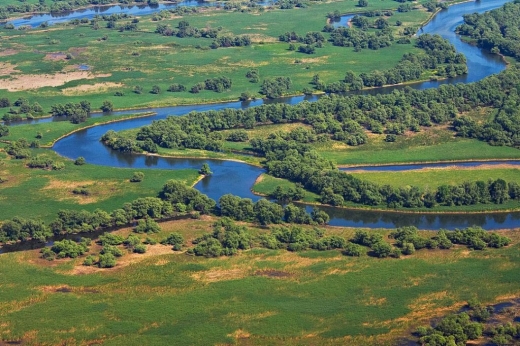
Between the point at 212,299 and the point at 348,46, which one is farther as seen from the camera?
the point at 348,46

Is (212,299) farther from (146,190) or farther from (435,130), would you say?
(435,130)

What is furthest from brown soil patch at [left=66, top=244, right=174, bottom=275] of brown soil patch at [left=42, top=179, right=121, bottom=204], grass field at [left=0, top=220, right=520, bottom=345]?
brown soil patch at [left=42, top=179, right=121, bottom=204]

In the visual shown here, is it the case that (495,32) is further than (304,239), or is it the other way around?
(495,32)

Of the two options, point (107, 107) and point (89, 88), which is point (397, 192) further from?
point (89, 88)

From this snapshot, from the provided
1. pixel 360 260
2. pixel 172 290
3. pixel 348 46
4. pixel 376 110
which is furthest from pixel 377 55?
pixel 172 290

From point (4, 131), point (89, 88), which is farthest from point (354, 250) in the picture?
point (89, 88)
